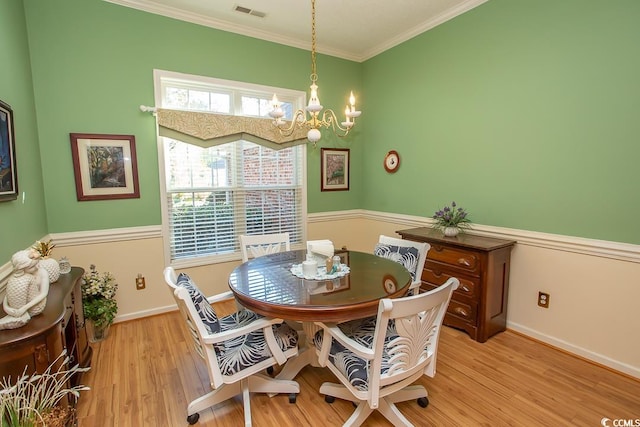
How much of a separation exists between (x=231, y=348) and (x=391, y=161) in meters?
2.99

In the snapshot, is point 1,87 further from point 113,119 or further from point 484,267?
point 484,267

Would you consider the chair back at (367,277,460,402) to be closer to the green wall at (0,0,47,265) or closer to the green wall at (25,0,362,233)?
the green wall at (0,0,47,265)

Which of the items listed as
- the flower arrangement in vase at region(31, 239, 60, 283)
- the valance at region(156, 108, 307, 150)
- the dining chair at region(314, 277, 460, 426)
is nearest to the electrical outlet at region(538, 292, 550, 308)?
the dining chair at region(314, 277, 460, 426)

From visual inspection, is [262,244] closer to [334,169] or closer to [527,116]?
[334,169]

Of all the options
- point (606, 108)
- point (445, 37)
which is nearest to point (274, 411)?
point (606, 108)

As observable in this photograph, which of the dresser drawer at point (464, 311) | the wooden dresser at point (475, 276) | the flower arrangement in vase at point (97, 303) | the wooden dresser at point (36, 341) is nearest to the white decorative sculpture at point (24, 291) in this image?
the wooden dresser at point (36, 341)

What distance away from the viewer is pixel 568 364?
7.76 feet

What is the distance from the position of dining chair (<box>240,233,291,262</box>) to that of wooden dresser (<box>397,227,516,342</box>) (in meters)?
1.39

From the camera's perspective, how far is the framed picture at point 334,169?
4.19 metres

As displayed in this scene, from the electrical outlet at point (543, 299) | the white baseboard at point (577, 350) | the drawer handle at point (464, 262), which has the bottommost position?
the white baseboard at point (577, 350)

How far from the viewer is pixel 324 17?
3240 mm

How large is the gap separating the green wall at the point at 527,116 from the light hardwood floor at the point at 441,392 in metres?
1.04

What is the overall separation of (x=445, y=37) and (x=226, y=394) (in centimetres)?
374

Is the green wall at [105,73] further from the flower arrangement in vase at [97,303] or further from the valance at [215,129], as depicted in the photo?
the flower arrangement in vase at [97,303]
